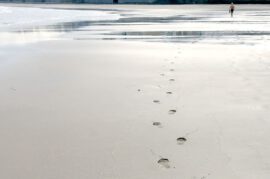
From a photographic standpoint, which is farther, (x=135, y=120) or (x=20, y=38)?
(x=20, y=38)

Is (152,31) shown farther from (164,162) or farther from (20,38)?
(164,162)

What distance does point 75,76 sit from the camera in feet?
22.5

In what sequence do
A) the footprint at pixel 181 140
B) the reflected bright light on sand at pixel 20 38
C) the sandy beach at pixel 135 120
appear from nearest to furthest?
the sandy beach at pixel 135 120 < the footprint at pixel 181 140 < the reflected bright light on sand at pixel 20 38

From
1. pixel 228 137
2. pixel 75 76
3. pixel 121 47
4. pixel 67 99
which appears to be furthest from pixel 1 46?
pixel 228 137

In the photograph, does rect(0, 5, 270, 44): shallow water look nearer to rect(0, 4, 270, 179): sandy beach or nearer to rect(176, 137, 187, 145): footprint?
rect(0, 4, 270, 179): sandy beach

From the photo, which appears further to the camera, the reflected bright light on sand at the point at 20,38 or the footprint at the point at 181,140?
the reflected bright light on sand at the point at 20,38

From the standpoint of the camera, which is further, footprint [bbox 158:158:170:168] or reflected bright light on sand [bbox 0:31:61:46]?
reflected bright light on sand [bbox 0:31:61:46]

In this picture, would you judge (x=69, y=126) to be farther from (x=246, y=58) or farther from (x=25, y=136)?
(x=246, y=58)

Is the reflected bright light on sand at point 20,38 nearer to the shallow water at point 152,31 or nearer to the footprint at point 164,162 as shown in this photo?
the shallow water at point 152,31

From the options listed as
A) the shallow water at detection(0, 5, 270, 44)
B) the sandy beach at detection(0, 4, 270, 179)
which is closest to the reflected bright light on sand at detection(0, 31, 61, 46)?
the shallow water at detection(0, 5, 270, 44)

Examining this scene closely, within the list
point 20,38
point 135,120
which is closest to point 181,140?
point 135,120

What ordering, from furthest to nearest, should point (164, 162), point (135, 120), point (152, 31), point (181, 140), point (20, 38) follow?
point (152, 31) < point (20, 38) < point (135, 120) < point (181, 140) < point (164, 162)

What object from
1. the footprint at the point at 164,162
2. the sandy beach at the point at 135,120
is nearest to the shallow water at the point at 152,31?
the sandy beach at the point at 135,120

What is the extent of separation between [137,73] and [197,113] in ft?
8.50
